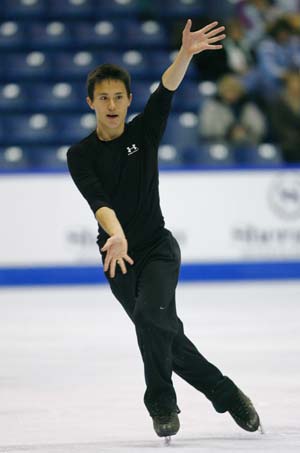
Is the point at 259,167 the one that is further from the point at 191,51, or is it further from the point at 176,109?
the point at 191,51

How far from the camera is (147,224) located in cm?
501

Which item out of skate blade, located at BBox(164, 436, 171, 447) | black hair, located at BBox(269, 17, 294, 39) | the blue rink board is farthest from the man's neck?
black hair, located at BBox(269, 17, 294, 39)

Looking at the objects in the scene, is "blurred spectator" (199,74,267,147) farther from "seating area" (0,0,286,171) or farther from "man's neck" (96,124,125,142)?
"man's neck" (96,124,125,142)

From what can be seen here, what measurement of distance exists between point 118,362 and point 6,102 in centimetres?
795

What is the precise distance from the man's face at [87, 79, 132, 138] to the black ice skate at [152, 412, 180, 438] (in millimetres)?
1243

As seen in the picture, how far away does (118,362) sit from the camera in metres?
7.68

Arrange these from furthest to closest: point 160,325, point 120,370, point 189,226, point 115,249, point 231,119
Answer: point 231,119
point 189,226
point 120,370
point 160,325
point 115,249

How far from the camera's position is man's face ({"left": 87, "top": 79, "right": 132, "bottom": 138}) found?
16.2 ft

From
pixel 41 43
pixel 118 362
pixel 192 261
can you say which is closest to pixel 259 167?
pixel 192 261

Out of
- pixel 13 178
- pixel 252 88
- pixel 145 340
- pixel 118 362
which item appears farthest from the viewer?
pixel 252 88

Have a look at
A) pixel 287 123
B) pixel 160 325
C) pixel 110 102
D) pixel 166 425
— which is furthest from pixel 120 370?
pixel 287 123

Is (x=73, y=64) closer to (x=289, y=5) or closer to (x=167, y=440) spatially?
(x=289, y=5)

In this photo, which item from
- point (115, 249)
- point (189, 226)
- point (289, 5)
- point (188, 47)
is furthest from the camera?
point (289, 5)

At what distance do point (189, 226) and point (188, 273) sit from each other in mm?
531
